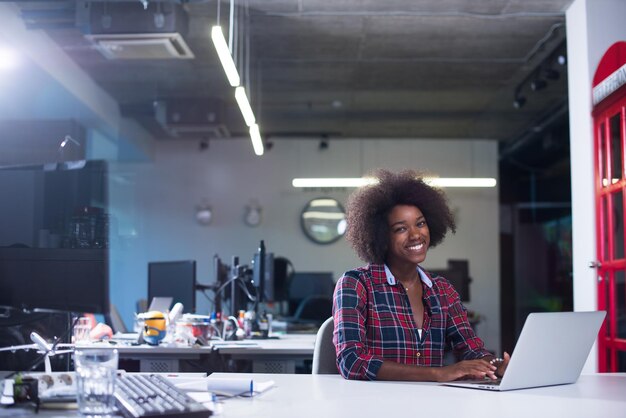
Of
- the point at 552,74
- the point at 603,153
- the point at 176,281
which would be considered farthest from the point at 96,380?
the point at 552,74

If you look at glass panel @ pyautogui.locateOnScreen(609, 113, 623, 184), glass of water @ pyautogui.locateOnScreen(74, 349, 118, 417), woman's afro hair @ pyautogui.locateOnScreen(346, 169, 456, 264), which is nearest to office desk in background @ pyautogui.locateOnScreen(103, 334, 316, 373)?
woman's afro hair @ pyautogui.locateOnScreen(346, 169, 456, 264)

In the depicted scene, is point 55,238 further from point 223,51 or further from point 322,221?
point 322,221

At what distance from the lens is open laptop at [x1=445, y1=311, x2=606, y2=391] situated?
1969mm

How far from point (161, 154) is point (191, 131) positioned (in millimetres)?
2008

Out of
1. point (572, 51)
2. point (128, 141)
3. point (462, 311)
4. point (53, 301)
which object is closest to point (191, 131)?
point (128, 141)

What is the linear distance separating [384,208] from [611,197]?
9.02ft

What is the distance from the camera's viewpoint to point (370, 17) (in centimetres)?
672

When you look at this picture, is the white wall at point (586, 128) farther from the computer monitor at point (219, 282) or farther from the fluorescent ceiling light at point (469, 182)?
the fluorescent ceiling light at point (469, 182)

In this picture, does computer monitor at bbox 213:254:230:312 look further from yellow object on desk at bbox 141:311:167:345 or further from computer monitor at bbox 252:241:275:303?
yellow object on desk at bbox 141:311:167:345

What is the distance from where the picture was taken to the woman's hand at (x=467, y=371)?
86.8 inches

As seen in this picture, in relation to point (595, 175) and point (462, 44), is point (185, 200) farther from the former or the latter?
point (595, 175)

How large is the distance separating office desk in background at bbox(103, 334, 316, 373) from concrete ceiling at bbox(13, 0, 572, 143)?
293 cm

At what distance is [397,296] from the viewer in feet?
8.77

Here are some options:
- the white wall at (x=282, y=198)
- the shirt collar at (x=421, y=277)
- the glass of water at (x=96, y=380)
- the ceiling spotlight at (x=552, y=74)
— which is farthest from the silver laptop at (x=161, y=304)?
the white wall at (x=282, y=198)
